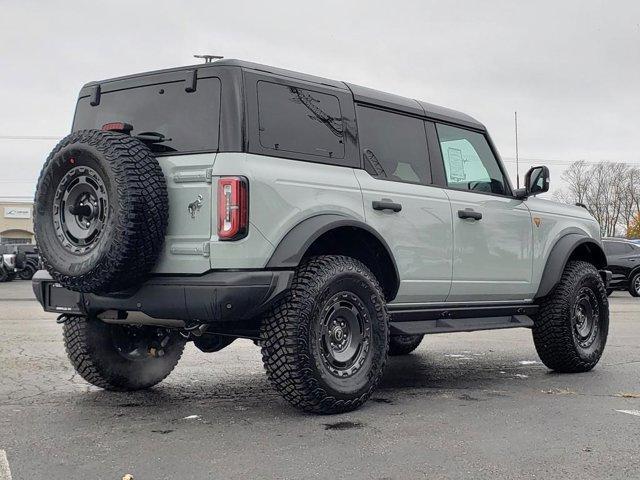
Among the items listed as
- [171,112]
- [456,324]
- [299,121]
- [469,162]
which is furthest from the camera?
[469,162]

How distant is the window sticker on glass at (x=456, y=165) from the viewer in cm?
657

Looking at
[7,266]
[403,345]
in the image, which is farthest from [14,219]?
[403,345]

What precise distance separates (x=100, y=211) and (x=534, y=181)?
12.8 feet

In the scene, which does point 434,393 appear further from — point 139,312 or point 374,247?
point 139,312

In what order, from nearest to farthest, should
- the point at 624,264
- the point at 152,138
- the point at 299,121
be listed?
the point at 152,138 → the point at 299,121 → the point at 624,264

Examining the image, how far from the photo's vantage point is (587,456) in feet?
13.6

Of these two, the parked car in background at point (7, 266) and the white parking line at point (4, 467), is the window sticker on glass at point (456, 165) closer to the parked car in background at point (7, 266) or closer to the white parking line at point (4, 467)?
the white parking line at point (4, 467)

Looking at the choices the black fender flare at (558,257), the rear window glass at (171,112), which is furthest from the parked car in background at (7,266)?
the black fender flare at (558,257)

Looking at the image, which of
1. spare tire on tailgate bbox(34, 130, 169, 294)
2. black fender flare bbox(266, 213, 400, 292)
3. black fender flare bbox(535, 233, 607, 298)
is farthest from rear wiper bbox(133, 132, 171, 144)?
black fender flare bbox(535, 233, 607, 298)

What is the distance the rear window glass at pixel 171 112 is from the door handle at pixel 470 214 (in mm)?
2239

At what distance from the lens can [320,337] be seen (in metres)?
5.02

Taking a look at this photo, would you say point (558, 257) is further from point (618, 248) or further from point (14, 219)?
point (14, 219)

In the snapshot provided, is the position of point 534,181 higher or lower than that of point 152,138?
lower

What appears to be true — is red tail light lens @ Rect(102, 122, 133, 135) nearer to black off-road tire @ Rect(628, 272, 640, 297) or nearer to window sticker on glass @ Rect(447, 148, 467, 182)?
window sticker on glass @ Rect(447, 148, 467, 182)
